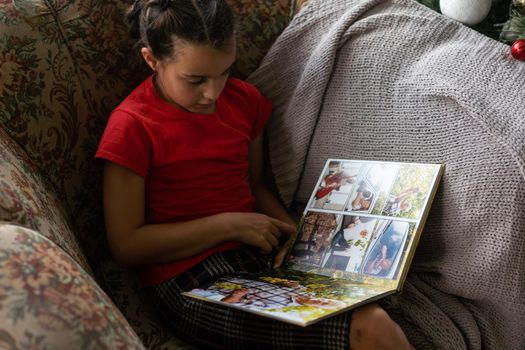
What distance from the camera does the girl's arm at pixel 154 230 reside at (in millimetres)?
1292

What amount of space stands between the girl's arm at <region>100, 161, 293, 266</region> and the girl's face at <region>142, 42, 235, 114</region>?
0.18 metres

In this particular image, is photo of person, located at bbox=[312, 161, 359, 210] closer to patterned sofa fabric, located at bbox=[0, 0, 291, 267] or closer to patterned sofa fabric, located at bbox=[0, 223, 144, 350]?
patterned sofa fabric, located at bbox=[0, 0, 291, 267]

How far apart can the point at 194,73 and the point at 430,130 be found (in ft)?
1.52

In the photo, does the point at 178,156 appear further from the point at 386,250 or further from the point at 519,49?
the point at 519,49

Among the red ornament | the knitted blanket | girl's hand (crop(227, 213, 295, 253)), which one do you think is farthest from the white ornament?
girl's hand (crop(227, 213, 295, 253))

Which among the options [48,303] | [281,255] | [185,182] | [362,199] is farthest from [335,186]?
[48,303]

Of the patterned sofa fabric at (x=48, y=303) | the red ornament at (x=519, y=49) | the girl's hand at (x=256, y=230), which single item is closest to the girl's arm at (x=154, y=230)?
the girl's hand at (x=256, y=230)

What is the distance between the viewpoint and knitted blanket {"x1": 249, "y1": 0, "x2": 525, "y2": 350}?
47.5 inches

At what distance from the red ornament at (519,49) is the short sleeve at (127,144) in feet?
2.35

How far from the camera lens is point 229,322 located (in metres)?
1.20

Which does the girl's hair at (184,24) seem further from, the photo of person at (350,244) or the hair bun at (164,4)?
the photo of person at (350,244)

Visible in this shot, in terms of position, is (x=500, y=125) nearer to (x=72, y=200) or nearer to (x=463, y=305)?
(x=463, y=305)

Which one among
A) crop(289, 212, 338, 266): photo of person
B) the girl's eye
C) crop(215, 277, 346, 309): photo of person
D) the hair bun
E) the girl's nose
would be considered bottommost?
crop(289, 212, 338, 266): photo of person

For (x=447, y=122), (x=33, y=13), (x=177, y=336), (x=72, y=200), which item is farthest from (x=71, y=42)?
(x=447, y=122)
